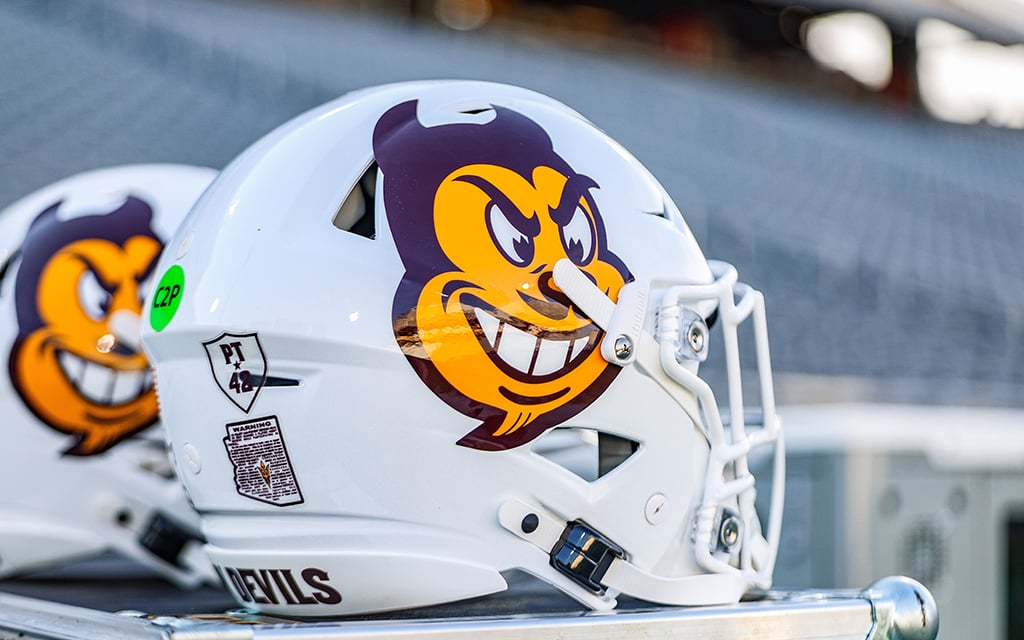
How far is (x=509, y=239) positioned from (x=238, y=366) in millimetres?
350

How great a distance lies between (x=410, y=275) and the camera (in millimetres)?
1481

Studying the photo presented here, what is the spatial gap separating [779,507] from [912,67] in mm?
20376

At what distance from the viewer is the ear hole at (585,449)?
1.63 m

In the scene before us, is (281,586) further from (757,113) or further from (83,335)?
(757,113)

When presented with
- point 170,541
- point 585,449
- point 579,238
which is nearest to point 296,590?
point 579,238

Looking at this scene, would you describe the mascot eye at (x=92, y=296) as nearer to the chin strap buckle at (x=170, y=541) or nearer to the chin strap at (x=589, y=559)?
the chin strap buckle at (x=170, y=541)

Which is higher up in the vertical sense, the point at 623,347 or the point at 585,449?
the point at 585,449

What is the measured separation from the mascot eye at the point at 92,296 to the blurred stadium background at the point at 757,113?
1509mm

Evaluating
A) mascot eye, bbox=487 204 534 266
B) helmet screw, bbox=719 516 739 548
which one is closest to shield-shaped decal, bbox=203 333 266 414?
mascot eye, bbox=487 204 534 266

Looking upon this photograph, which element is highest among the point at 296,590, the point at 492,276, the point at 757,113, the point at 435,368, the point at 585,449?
the point at 757,113

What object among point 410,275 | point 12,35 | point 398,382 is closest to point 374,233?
point 410,275

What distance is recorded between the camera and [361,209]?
61.3 inches

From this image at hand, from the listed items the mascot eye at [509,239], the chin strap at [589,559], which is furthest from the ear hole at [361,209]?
the chin strap at [589,559]

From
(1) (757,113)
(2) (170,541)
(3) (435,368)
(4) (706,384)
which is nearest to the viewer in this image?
(3) (435,368)
